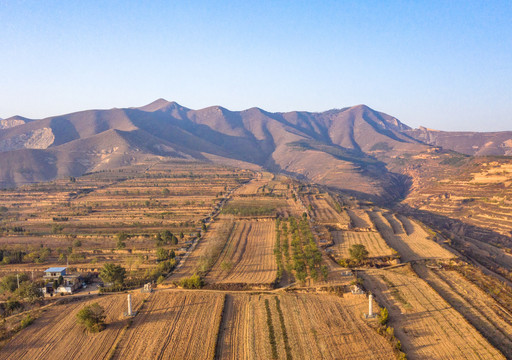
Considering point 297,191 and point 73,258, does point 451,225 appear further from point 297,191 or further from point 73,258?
point 73,258

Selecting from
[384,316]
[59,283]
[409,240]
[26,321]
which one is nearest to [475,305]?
[384,316]

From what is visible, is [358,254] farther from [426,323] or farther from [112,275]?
[112,275]

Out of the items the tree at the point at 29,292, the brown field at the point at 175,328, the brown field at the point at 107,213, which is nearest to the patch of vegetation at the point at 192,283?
the brown field at the point at 175,328

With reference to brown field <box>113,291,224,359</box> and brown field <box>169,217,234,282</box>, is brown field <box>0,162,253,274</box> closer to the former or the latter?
brown field <box>169,217,234,282</box>

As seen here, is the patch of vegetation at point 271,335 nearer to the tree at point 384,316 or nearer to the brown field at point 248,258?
the brown field at point 248,258

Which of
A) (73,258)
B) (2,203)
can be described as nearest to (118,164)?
(2,203)
